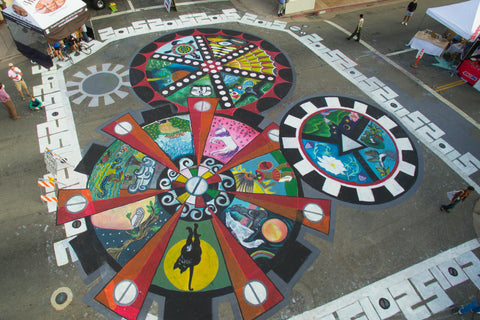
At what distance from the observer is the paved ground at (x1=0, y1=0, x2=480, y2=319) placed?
29.9 feet

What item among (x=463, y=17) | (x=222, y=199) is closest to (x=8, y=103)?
(x=222, y=199)

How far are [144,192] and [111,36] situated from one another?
1187 cm

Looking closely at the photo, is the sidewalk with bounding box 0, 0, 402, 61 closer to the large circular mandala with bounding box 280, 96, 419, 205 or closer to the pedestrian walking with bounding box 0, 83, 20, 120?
the large circular mandala with bounding box 280, 96, 419, 205

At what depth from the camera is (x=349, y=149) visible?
42.5 feet

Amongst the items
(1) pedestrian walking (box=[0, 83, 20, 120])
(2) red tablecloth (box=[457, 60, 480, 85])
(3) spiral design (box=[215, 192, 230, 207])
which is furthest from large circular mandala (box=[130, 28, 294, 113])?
(2) red tablecloth (box=[457, 60, 480, 85])

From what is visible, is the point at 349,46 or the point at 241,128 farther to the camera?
the point at 349,46

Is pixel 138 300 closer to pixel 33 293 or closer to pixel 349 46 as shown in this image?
pixel 33 293

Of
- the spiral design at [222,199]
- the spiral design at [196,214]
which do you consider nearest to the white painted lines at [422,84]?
the spiral design at [222,199]

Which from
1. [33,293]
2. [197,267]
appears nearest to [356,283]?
[197,267]

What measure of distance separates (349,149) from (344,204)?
113 inches

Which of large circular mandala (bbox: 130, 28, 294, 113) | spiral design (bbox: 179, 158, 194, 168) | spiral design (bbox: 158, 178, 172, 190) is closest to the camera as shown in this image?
spiral design (bbox: 158, 178, 172, 190)

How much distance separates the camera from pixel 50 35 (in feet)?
46.5

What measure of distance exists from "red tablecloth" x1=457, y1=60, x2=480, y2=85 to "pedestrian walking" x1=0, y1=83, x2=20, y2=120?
22.9 meters

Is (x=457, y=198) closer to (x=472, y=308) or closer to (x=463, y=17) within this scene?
(x=472, y=308)
